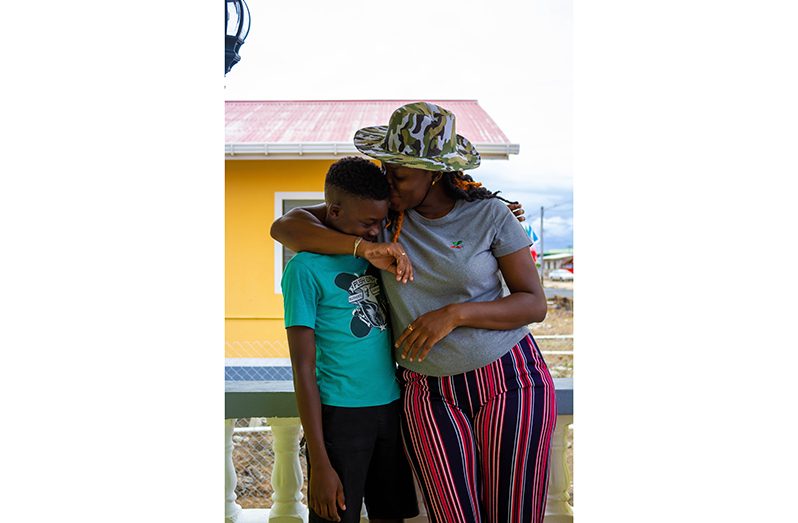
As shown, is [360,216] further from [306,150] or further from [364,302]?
[306,150]

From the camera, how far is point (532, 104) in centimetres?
1393

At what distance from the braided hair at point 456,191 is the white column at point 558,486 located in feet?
3.26

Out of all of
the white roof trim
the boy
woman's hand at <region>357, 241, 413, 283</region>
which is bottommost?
the boy

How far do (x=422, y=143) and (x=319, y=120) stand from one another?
6.24 meters

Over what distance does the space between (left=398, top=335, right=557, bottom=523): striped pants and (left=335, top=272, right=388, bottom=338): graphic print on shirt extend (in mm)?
188

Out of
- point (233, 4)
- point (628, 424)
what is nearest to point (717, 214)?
point (628, 424)

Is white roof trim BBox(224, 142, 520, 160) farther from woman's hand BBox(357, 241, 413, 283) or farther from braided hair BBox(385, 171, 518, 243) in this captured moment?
woman's hand BBox(357, 241, 413, 283)

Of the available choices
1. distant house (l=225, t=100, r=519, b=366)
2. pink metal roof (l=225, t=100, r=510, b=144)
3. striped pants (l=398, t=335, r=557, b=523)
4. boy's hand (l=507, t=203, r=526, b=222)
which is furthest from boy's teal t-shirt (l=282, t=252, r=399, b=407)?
distant house (l=225, t=100, r=519, b=366)

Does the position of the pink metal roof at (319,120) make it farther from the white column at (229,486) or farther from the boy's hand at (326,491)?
the boy's hand at (326,491)

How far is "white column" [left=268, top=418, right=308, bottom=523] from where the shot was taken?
2.69 metres

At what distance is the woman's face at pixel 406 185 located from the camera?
200cm

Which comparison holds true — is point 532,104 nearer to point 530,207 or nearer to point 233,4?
point 530,207

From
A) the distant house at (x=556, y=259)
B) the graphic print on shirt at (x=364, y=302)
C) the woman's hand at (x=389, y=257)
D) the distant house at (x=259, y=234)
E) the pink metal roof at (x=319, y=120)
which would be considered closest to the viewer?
the woman's hand at (x=389, y=257)

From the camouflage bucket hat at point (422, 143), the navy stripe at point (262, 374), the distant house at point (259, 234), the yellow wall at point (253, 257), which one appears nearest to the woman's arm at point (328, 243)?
the camouflage bucket hat at point (422, 143)
